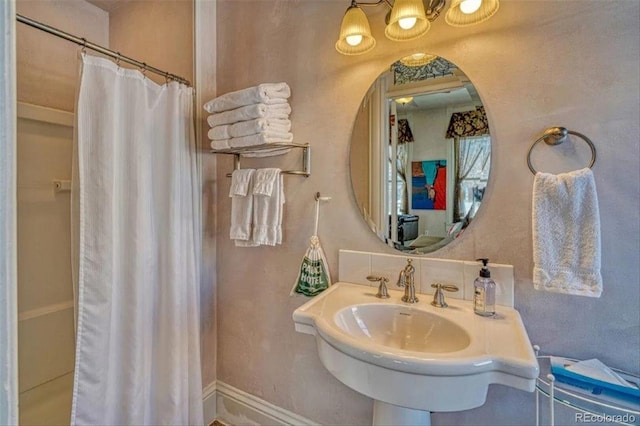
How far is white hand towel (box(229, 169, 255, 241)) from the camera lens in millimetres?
1399

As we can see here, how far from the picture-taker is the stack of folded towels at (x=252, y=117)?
50.1 inches

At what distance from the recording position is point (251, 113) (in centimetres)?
127

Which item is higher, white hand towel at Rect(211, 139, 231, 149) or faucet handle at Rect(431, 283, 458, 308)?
white hand towel at Rect(211, 139, 231, 149)

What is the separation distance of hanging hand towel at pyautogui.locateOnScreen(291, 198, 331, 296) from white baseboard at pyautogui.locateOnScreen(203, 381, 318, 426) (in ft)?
2.28

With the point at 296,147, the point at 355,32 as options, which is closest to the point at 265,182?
the point at 296,147

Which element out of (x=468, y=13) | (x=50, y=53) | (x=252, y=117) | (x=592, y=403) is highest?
(x=50, y=53)

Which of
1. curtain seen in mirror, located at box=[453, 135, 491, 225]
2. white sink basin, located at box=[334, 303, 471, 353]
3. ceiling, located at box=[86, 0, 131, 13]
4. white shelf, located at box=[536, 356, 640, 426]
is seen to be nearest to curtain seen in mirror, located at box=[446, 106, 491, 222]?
curtain seen in mirror, located at box=[453, 135, 491, 225]

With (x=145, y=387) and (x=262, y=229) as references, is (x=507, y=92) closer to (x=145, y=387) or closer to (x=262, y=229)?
(x=262, y=229)

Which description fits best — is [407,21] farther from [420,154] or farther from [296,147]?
[296,147]

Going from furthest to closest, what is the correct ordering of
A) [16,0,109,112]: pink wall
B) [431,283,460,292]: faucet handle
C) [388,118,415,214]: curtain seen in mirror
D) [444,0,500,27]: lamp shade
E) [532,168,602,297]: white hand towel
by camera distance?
[16,0,109,112]: pink wall → [388,118,415,214]: curtain seen in mirror → [431,283,460,292]: faucet handle → [444,0,500,27]: lamp shade → [532,168,602,297]: white hand towel

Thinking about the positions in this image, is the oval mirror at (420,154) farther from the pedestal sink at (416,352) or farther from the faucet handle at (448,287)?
the pedestal sink at (416,352)

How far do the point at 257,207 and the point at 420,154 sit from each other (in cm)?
75

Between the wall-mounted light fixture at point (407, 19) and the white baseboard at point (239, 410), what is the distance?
1709 mm

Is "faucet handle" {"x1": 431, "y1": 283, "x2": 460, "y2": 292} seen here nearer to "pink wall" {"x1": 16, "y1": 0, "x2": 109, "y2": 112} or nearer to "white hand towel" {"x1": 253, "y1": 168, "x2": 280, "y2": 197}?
"white hand towel" {"x1": 253, "y1": 168, "x2": 280, "y2": 197}
